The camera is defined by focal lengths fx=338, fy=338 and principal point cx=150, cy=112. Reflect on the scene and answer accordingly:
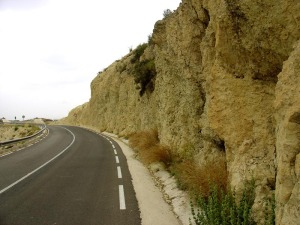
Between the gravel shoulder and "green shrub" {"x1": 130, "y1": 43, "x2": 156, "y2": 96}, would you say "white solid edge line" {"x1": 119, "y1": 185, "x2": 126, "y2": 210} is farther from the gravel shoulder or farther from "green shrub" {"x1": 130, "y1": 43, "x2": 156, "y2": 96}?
"green shrub" {"x1": 130, "y1": 43, "x2": 156, "y2": 96}

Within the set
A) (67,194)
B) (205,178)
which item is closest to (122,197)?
(67,194)

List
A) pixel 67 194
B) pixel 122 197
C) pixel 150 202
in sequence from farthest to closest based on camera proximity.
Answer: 1. pixel 67 194
2. pixel 122 197
3. pixel 150 202

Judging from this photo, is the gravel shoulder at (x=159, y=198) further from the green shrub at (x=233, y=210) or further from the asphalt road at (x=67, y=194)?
the green shrub at (x=233, y=210)

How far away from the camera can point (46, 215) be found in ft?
25.0

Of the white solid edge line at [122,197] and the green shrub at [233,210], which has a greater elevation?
the green shrub at [233,210]

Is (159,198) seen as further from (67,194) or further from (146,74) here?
(146,74)

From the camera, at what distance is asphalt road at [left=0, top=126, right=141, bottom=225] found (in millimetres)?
7484

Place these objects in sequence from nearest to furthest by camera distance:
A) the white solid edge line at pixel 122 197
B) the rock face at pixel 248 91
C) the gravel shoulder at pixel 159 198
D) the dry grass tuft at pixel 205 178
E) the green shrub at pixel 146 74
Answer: the rock face at pixel 248 91 → the dry grass tuft at pixel 205 178 → the gravel shoulder at pixel 159 198 → the white solid edge line at pixel 122 197 → the green shrub at pixel 146 74

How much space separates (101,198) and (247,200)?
14.2 ft

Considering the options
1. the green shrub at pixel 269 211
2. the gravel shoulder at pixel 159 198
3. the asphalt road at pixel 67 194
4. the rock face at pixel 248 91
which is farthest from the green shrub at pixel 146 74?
the green shrub at pixel 269 211

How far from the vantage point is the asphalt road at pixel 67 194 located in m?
7.48

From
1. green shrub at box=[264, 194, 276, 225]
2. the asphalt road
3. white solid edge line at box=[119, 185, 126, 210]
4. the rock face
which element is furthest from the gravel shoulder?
green shrub at box=[264, 194, 276, 225]

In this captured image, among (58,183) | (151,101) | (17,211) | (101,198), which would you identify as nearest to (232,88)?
(101,198)

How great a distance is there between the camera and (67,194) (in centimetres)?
949
